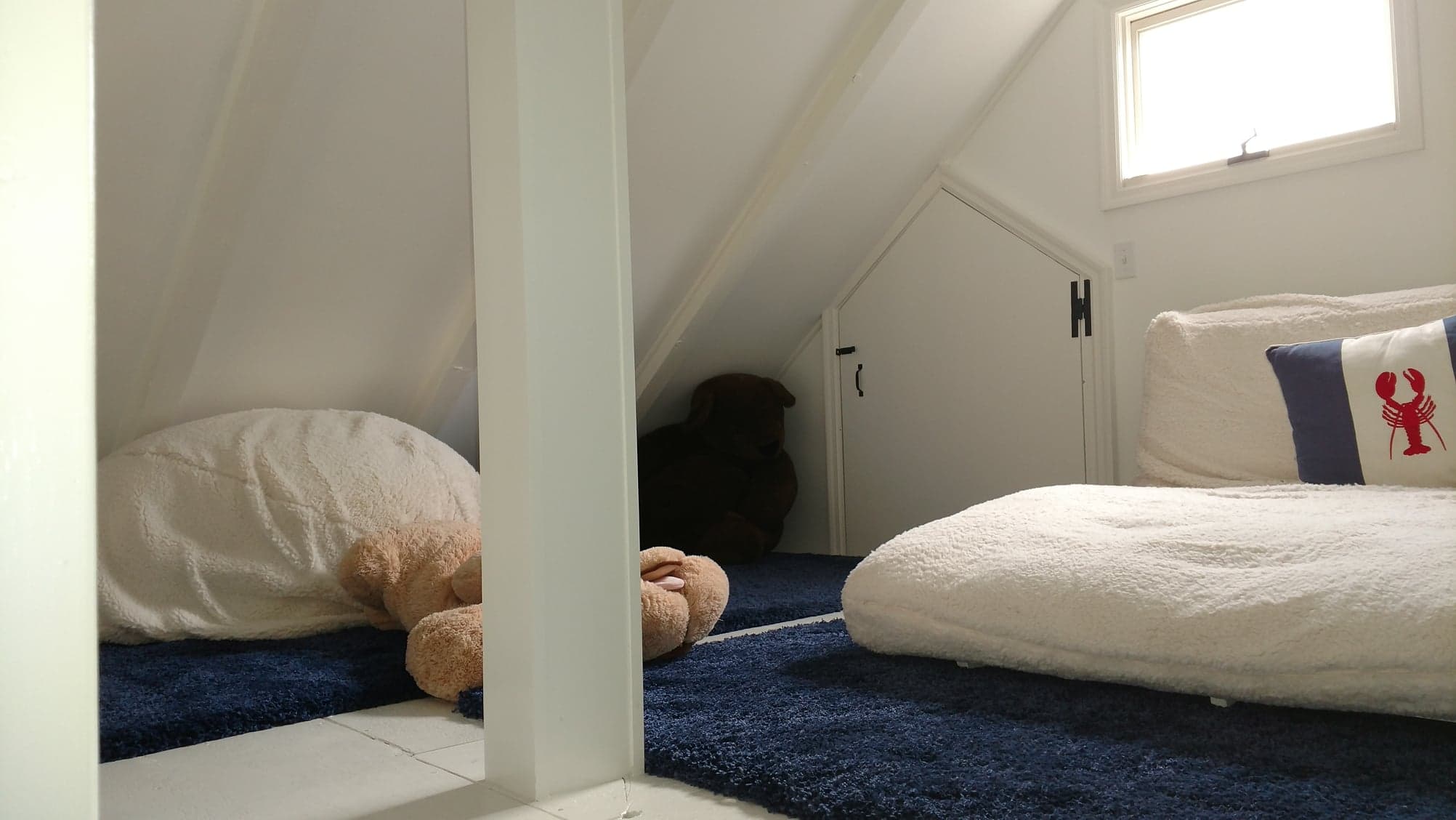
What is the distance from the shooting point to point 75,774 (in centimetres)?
40

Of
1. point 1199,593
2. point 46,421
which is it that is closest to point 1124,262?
point 1199,593

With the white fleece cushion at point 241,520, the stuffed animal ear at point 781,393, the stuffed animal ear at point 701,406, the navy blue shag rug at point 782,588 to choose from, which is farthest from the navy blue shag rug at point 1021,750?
the stuffed animal ear at point 781,393

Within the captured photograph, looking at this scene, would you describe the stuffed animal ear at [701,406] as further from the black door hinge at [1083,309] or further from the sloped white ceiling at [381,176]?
the black door hinge at [1083,309]

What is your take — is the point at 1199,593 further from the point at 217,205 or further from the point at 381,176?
the point at 217,205

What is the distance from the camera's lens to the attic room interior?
1141 mm

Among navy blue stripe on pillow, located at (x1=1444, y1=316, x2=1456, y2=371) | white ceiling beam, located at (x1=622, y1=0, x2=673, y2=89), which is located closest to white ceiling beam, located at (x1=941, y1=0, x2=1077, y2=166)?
white ceiling beam, located at (x1=622, y1=0, x2=673, y2=89)

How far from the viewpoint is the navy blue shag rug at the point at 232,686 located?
1.47 meters

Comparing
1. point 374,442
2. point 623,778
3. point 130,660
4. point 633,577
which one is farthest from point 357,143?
point 623,778

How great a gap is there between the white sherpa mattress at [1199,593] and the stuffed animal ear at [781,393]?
1.60m

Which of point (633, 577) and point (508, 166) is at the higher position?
point (508, 166)

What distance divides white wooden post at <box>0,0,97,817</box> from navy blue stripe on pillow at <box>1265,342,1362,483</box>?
207cm

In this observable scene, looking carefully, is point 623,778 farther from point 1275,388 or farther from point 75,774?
point 1275,388

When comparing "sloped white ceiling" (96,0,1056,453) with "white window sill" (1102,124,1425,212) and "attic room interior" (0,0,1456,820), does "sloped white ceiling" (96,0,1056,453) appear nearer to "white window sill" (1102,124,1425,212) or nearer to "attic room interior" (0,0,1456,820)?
"attic room interior" (0,0,1456,820)

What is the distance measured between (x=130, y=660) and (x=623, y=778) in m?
1.17
